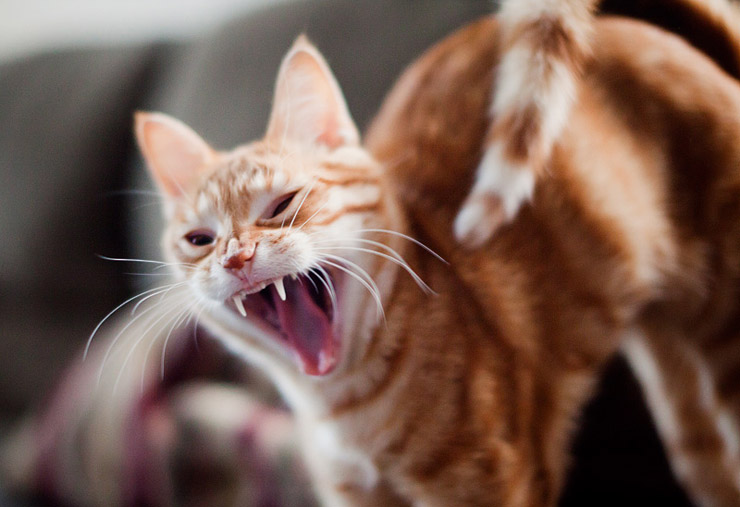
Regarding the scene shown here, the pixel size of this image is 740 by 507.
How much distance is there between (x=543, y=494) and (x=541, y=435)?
0.15ft

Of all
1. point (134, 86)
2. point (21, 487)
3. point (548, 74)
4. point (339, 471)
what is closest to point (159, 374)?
point (21, 487)

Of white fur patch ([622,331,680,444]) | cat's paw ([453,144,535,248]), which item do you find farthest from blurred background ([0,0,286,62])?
white fur patch ([622,331,680,444])

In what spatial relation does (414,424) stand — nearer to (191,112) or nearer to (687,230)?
(687,230)

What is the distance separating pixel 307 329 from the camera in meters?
0.47

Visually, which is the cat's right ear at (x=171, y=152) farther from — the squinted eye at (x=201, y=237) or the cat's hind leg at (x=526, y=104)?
the cat's hind leg at (x=526, y=104)

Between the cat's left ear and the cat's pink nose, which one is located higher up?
the cat's left ear

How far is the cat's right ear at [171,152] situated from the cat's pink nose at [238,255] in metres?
0.11

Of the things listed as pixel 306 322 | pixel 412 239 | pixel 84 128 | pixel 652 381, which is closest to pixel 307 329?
pixel 306 322

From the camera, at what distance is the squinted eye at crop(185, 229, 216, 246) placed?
0.49 metres

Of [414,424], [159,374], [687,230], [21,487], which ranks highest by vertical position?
[687,230]

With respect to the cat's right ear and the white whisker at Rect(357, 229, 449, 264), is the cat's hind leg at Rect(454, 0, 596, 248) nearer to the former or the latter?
the white whisker at Rect(357, 229, 449, 264)

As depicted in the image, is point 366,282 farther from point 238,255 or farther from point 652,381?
point 652,381

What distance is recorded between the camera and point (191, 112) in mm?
820

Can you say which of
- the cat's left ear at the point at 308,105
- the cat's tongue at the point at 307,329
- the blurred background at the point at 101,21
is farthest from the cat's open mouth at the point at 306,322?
the blurred background at the point at 101,21
